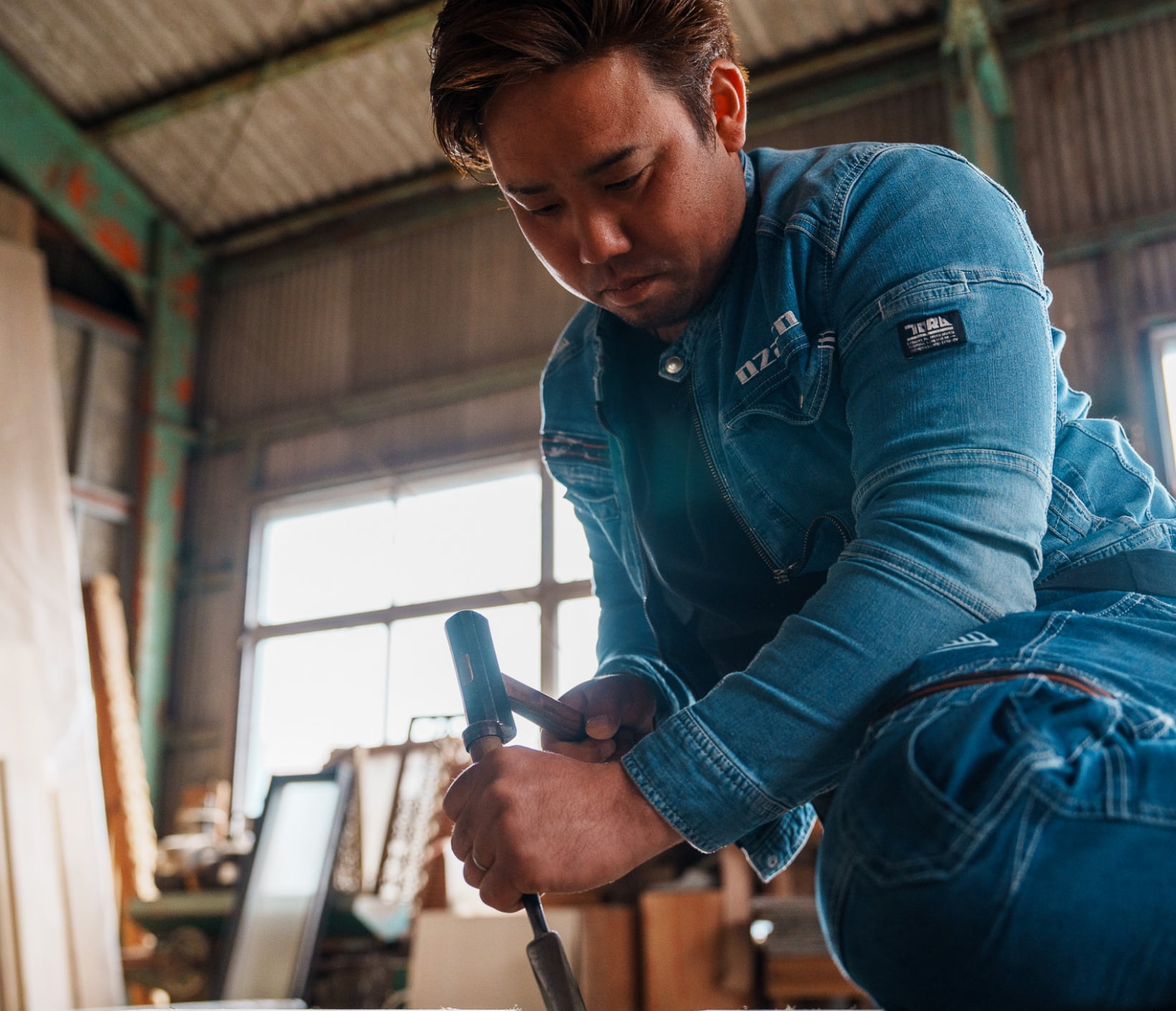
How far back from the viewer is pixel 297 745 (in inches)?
302

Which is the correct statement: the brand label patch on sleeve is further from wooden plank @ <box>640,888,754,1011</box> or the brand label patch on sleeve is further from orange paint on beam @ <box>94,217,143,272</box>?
orange paint on beam @ <box>94,217,143,272</box>

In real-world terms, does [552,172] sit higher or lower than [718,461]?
higher

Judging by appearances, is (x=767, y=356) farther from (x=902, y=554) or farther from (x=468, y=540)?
(x=468, y=540)

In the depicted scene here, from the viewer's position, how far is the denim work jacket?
97cm

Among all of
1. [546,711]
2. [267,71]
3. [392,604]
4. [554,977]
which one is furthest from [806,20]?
[554,977]

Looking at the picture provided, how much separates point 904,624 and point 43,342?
6728 millimetres

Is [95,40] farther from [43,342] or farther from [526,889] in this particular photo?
[526,889]

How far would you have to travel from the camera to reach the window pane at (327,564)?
302 inches

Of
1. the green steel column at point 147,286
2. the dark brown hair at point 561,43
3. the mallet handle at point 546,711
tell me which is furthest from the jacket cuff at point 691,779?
the green steel column at point 147,286

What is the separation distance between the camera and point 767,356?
123 centimetres

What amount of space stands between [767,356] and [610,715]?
49cm

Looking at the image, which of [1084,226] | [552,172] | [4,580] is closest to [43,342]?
[4,580]

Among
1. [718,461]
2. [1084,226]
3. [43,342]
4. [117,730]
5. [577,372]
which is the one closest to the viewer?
[718,461]

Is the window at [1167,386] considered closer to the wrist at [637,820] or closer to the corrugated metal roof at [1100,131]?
the corrugated metal roof at [1100,131]
